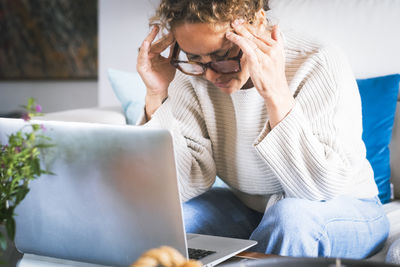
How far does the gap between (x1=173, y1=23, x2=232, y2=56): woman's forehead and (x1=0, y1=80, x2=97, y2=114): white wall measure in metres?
2.75

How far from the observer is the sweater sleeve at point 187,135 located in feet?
4.59

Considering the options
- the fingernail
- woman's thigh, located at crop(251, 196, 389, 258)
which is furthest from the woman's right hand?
woman's thigh, located at crop(251, 196, 389, 258)

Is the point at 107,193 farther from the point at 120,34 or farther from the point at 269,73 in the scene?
the point at 120,34

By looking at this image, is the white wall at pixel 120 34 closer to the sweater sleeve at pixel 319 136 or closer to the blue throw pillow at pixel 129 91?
the blue throw pillow at pixel 129 91

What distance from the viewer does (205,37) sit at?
1.21m

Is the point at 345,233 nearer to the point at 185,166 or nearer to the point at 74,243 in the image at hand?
the point at 185,166

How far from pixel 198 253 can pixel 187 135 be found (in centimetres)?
58

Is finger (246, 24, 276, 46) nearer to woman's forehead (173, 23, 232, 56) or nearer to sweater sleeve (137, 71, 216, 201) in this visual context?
woman's forehead (173, 23, 232, 56)

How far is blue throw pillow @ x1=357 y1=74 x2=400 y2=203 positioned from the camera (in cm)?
162

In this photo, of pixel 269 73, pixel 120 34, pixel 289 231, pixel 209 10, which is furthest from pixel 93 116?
pixel 289 231

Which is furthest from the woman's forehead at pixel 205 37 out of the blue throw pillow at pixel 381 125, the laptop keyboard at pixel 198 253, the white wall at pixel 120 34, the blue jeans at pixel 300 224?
the white wall at pixel 120 34

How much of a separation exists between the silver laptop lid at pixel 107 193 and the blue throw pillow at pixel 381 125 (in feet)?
3.20

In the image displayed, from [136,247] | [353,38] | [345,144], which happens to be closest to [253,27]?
[345,144]

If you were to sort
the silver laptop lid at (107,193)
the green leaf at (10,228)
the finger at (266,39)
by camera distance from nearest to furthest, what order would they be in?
the green leaf at (10,228) < the silver laptop lid at (107,193) < the finger at (266,39)
